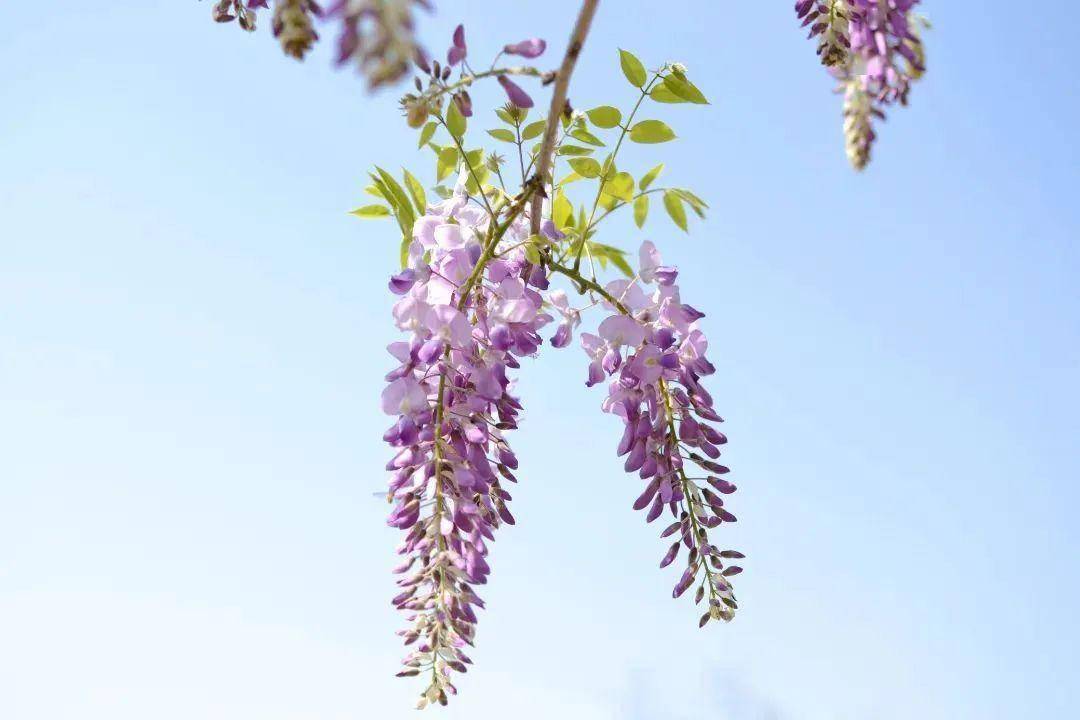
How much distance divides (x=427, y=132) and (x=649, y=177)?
49 cm

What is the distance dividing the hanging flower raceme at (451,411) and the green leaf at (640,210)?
1.16 ft

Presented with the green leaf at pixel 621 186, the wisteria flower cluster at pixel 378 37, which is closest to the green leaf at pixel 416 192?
the green leaf at pixel 621 186

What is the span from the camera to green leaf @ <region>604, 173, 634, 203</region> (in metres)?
2.22

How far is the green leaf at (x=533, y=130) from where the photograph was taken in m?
2.22

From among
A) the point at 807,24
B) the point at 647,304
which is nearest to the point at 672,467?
the point at 647,304

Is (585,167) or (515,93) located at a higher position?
(585,167)

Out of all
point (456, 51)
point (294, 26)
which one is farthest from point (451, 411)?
point (294, 26)

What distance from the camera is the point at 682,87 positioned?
2.24 meters

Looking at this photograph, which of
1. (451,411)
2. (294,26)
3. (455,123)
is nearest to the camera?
(294,26)

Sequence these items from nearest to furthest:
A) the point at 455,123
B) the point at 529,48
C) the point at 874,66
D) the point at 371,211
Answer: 1. the point at 529,48
2. the point at 874,66
3. the point at 455,123
4. the point at 371,211

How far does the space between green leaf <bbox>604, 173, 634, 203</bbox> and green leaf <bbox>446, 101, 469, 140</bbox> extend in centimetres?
32

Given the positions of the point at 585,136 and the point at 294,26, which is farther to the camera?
the point at 585,136

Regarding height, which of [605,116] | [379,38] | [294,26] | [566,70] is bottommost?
[379,38]

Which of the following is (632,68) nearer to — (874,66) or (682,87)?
(682,87)
